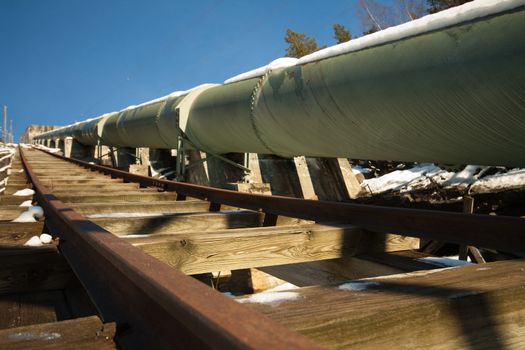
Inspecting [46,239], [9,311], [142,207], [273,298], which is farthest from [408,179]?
[273,298]

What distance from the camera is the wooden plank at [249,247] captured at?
2.15m

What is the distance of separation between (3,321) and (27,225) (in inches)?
51.3

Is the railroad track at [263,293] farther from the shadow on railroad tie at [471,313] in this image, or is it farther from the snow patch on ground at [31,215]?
the snow patch on ground at [31,215]

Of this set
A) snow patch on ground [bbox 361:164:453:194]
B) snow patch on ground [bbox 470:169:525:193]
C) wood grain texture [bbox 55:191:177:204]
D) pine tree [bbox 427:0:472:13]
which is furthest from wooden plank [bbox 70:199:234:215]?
pine tree [bbox 427:0:472:13]

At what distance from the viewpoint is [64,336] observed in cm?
131

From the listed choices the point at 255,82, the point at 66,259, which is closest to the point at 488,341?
the point at 66,259

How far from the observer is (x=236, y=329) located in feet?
2.64

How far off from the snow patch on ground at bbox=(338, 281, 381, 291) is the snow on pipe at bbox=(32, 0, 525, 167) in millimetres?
2212

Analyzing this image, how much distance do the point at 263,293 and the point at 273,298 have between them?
0.06 metres

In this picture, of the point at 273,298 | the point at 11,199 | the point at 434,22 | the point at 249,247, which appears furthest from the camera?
the point at 11,199

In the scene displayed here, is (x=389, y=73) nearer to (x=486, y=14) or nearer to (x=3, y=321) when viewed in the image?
(x=486, y=14)

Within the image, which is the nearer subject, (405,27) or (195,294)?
(195,294)

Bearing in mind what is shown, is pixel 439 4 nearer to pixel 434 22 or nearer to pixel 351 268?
pixel 434 22

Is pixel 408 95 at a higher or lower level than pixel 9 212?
higher
